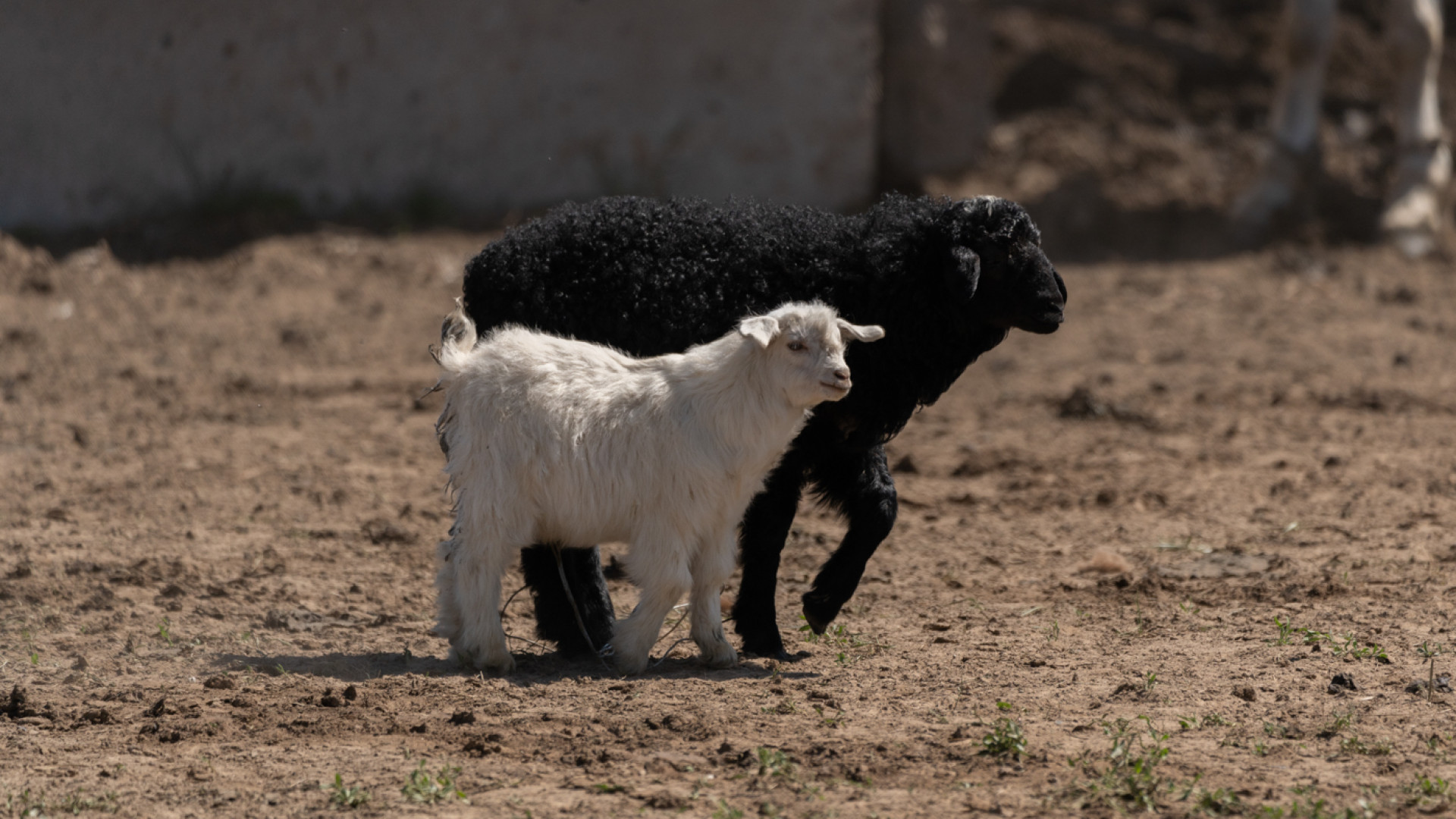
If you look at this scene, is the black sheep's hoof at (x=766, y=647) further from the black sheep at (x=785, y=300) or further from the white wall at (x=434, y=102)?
the white wall at (x=434, y=102)

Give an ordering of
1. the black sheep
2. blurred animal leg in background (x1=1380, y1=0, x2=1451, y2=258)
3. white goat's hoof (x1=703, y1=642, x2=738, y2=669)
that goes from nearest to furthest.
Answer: white goat's hoof (x1=703, y1=642, x2=738, y2=669) → the black sheep → blurred animal leg in background (x1=1380, y1=0, x2=1451, y2=258)

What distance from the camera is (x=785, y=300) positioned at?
586cm

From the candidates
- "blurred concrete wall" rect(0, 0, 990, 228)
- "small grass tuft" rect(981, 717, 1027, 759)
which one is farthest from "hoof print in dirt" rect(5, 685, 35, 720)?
"blurred concrete wall" rect(0, 0, 990, 228)

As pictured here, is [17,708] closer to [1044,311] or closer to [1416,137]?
[1044,311]

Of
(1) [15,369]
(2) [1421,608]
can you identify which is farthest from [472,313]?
(1) [15,369]

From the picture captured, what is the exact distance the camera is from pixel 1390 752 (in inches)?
183

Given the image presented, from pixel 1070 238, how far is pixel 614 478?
9682 mm

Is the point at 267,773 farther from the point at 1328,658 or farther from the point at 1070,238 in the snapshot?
the point at 1070,238

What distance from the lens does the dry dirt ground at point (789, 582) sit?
14.9 feet

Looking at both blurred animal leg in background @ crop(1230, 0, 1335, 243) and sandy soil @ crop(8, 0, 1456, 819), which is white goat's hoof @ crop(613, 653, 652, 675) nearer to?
sandy soil @ crop(8, 0, 1456, 819)

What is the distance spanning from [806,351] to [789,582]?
2.05m

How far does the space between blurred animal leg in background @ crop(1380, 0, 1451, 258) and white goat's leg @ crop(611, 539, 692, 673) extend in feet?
35.4

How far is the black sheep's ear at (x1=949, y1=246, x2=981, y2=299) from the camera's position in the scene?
5754 mm

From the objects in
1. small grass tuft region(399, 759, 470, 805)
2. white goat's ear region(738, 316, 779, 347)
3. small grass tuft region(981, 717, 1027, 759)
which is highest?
white goat's ear region(738, 316, 779, 347)
